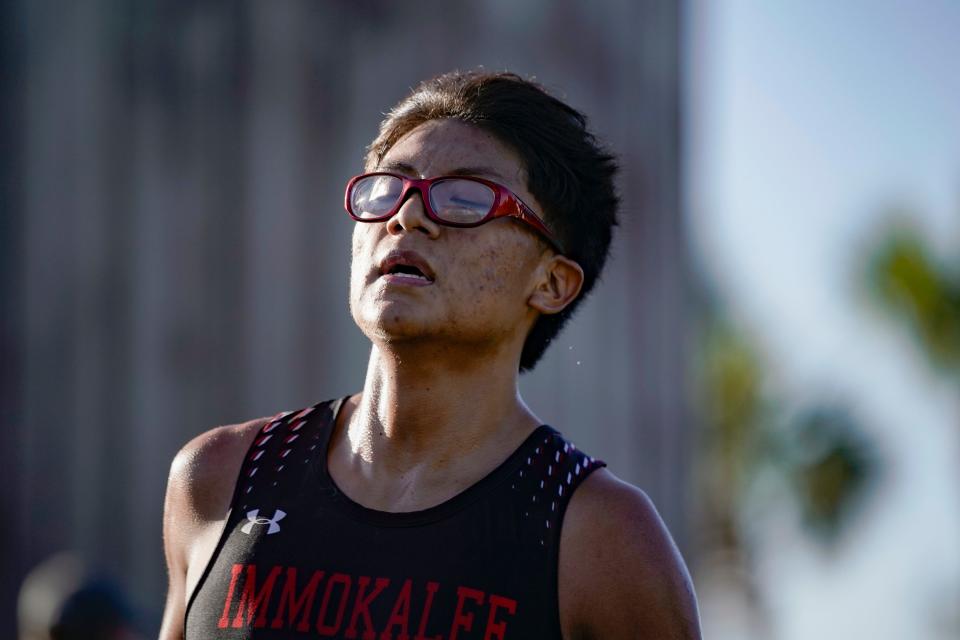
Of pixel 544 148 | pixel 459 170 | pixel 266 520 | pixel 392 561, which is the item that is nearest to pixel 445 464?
pixel 392 561

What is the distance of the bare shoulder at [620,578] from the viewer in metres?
2.43

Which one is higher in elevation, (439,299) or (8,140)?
(8,140)

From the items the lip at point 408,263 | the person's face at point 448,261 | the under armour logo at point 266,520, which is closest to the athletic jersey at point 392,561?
the under armour logo at point 266,520

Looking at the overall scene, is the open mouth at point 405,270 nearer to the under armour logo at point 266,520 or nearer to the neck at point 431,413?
the neck at point 431,413

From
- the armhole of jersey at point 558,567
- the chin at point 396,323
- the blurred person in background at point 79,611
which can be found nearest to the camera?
the armhole of jersey at point 558,567

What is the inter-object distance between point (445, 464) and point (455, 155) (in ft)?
2.20

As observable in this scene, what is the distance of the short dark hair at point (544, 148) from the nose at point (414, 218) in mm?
269

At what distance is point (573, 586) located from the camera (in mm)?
2438

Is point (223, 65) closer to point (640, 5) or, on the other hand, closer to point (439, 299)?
point (640, 5)

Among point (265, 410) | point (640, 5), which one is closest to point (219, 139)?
point (265, 410)

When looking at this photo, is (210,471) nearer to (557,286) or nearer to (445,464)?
(445,464)

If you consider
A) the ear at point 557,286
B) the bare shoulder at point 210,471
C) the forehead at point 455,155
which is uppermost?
the forehead at point 455,155

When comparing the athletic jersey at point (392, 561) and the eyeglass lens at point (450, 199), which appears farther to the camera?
the eyeglass lens at point (450, 199)

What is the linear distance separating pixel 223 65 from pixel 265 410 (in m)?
2.22
